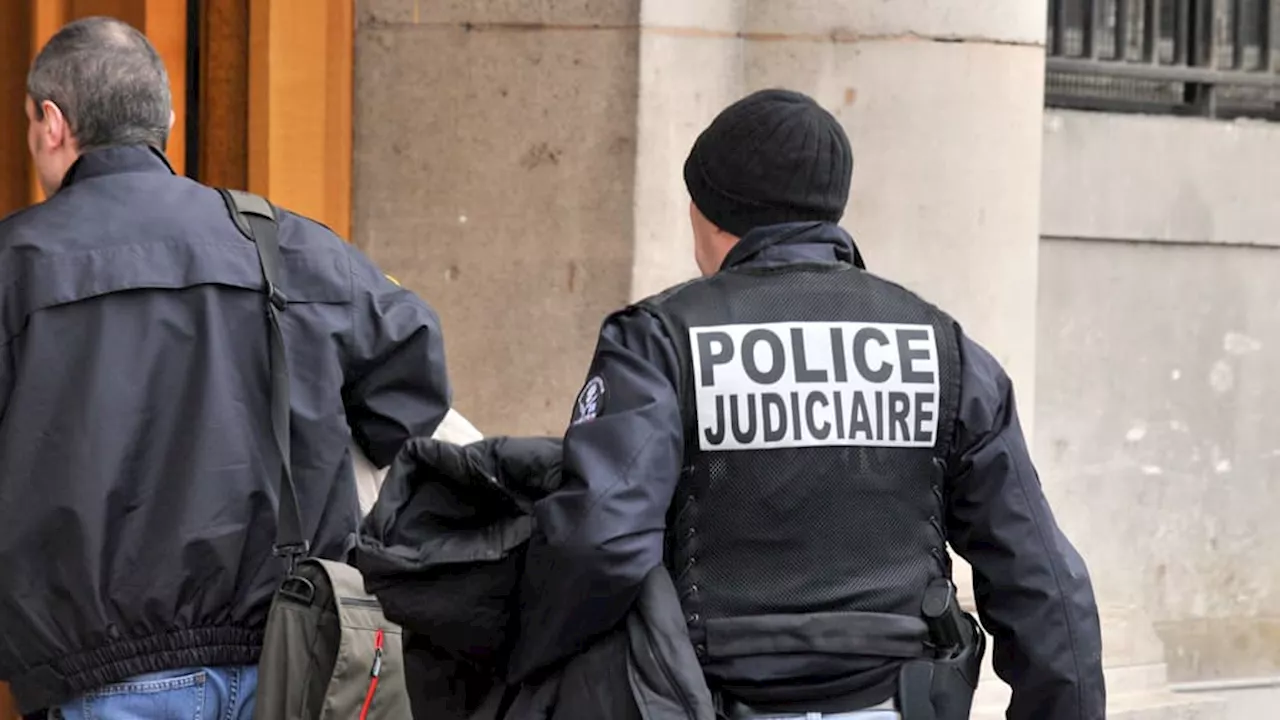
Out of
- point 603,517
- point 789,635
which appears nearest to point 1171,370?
point 789,635

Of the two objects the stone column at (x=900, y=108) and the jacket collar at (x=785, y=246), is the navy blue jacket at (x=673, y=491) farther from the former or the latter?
the stone column at (x=900, y=108)

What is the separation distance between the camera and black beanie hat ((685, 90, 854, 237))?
3.25 meters

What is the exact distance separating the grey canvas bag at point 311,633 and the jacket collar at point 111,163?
187 mm

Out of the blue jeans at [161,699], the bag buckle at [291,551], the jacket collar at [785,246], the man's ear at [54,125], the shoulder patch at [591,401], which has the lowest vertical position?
the blue jeans at [161,699]

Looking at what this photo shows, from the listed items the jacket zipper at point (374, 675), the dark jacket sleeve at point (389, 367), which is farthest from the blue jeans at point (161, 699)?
the dark jacket sleeve at point (389, 367)

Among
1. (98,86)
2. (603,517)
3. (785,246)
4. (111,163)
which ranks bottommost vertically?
(603,517)

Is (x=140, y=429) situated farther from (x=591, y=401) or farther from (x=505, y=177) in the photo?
(x=505, y=177)

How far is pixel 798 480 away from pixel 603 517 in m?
0.34

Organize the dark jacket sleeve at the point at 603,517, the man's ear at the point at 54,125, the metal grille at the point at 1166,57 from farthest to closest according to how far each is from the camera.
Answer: the metal grille at the point at 1166,57 → the man's ear at the point at 54,125 → the dark jacket sleeve at the point at 603,517

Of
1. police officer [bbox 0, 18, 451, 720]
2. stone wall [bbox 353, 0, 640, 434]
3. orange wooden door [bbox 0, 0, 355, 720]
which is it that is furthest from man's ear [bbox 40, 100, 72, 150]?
stone wall [bbox 353, 0, 640, 434]

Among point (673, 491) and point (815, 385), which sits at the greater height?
point (815, 385)

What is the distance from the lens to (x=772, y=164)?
325cm

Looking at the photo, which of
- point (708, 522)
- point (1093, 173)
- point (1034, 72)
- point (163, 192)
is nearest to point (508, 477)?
point (708, 522)

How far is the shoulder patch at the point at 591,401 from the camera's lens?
3.09 meters
